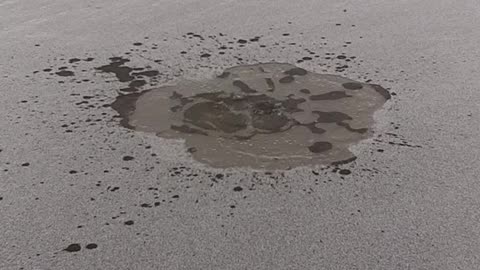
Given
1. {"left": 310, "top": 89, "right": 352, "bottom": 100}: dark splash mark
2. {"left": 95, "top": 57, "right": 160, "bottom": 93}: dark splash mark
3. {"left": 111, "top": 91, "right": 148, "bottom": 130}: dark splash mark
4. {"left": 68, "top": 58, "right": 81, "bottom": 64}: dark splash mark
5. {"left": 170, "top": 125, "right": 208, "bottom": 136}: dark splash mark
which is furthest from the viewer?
{"left": 68, "top": 58, "right": 81, "bottom": 64}: dark splash mark

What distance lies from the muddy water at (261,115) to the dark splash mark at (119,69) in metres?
0.18

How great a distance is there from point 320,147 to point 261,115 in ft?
0.92

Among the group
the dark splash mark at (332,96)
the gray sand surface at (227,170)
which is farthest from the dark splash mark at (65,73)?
the dark splash mark at (332,96)

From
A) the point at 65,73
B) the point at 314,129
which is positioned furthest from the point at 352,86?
the point at 65,73

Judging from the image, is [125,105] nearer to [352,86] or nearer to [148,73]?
[148,73]

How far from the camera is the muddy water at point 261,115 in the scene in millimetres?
1862

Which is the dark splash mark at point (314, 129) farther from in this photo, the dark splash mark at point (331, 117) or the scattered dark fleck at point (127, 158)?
the scattered dark fleck at point (127, 158)

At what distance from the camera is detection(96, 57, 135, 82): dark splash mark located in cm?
236

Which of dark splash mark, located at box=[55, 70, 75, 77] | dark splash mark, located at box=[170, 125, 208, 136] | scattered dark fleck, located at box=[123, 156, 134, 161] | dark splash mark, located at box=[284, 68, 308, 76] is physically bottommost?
scattered dark fleck, located at box=[123, 156, 134, 161]

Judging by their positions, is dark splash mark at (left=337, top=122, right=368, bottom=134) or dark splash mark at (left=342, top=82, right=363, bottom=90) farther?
dark splash mark at (left=342, top=82, right=363, bottom=90)

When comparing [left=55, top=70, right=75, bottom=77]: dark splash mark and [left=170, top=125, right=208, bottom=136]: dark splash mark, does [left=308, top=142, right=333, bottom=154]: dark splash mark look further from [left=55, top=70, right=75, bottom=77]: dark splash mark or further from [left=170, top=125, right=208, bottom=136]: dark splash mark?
[left=55, top=70, right=75, bottom=77]: dark splash mark

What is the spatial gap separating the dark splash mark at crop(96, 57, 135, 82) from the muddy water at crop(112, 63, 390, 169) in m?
0.18

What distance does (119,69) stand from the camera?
2.43 metres

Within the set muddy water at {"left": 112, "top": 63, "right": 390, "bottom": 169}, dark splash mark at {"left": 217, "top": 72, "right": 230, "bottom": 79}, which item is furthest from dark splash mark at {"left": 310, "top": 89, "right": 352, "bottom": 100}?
dark splash mark at {"left": 217, "top": 72, "right": 230, "bottom": 79}
